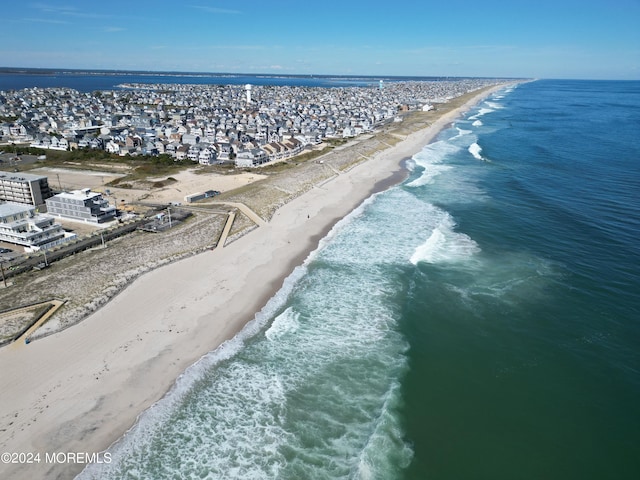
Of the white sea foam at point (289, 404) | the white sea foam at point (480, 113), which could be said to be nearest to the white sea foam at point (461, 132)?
the white sea foam at point (480, 113)

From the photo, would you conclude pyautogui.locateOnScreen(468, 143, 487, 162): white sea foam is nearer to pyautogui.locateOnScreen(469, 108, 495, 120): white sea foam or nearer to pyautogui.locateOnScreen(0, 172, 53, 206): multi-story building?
pyautogui.locateOnScreen(469, 108, 495, 120): white sea foam

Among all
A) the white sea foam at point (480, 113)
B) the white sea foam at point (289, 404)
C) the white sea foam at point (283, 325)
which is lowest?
the white sea foam at point (289, 404)

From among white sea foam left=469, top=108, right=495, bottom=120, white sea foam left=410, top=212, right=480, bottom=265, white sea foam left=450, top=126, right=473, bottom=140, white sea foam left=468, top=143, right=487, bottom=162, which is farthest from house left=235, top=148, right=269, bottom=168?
white sea foam left=469, top=108, right=495, bottom=120

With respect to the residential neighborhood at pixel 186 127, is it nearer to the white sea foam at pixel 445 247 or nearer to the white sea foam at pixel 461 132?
the white sea foam at pixel 461 132

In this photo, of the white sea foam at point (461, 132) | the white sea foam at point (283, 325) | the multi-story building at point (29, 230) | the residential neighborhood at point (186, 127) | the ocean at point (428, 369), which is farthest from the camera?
the white sea foam at point (461, 132)

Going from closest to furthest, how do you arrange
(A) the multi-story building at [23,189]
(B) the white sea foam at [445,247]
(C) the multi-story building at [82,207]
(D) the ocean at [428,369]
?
(D) the ocean at [428,369] → (B) the white sea foam at [445,247] → (C) the multi-story building at [82,207] → (A) the multi-story building at [23,189]

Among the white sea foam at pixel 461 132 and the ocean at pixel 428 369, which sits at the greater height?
the white sea foam at pixel 461 132
